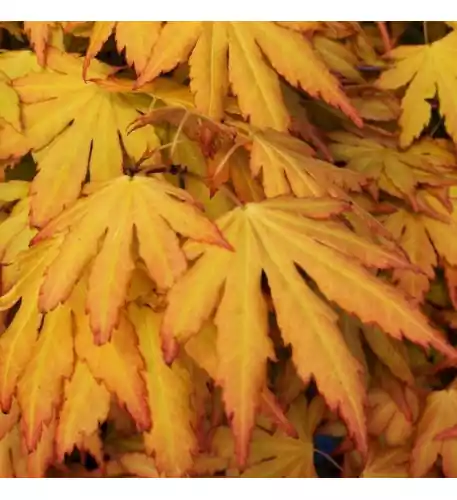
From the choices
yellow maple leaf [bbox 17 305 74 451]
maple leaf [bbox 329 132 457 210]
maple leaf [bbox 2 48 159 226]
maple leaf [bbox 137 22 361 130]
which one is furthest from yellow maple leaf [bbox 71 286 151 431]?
maple leaf [bbox 329 132 457 210]

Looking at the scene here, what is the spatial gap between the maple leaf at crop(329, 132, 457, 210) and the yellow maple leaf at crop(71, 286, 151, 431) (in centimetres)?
32

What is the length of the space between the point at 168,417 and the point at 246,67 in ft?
1.02

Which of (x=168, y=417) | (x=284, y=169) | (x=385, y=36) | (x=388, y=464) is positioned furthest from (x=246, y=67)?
(x=388, y=464)

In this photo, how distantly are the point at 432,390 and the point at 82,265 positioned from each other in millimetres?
425

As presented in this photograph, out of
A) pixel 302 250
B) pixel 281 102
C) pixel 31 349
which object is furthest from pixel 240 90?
pixel 31 349

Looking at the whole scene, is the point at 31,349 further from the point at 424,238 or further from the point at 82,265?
the point at 424,238

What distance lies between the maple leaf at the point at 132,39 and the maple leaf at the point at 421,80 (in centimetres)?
27

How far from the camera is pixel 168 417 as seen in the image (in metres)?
0.59

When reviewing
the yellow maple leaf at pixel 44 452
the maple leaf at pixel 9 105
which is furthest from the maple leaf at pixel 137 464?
the maple leaf at pixel 9 105

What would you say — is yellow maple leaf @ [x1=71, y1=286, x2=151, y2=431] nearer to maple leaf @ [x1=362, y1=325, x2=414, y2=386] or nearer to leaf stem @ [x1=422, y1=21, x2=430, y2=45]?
maple leaf @ [x1=362, y1=325, x2=414, y2=386]

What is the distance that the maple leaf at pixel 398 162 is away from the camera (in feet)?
2.48

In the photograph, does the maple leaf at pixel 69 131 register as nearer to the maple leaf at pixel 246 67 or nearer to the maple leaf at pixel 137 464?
the maple leaf at pixel 246 67

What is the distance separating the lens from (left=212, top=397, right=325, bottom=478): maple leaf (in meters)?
0.74

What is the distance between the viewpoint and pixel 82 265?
0.54 m
